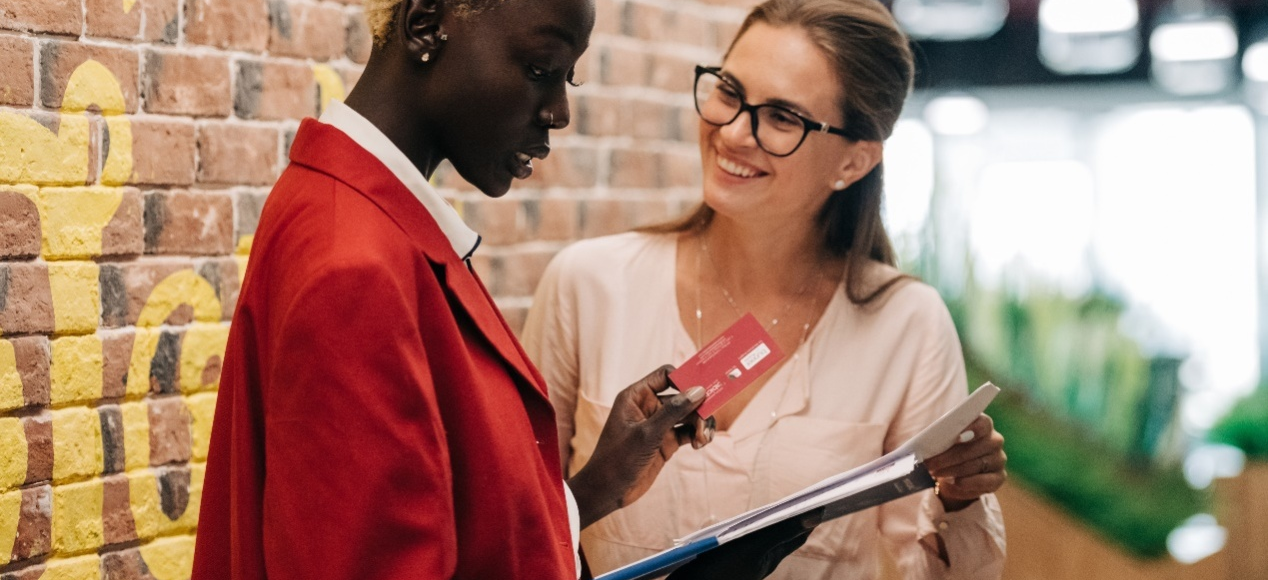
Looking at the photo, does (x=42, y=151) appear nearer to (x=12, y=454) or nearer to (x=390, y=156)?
(x=12, y=454)

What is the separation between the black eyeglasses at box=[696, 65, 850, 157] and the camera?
2023 mm

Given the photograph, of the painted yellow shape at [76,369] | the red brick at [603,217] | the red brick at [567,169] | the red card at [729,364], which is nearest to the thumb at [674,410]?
the red card at [729,364]

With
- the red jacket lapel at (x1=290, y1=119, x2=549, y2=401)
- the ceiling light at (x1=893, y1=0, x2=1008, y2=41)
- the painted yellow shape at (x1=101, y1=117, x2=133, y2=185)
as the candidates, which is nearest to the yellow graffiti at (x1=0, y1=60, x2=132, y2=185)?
the painted yellow shape at (x1=101, y1=117, x2=133, y2=185)

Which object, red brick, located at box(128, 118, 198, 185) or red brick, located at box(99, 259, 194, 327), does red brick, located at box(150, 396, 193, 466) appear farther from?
red brick, located at box(128, 118, 198, 185)

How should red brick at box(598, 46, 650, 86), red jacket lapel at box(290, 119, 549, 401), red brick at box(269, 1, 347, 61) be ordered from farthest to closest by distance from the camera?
red brick at box(598, 46, 650, 86) < red brick at box(269, 1, 347, 61) < red jacket lapel at box(290, 119, 549, 401)

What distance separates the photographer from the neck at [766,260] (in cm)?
222

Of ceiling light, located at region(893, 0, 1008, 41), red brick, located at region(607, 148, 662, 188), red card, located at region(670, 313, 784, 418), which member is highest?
→ ceiling light, located at region(893, 0, 1008, 41)

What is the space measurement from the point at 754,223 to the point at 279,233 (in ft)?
4.13

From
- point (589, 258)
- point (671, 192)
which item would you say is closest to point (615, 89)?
point (671, 192)

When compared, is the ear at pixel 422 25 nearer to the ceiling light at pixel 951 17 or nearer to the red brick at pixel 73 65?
the red brick at pixel 73 65

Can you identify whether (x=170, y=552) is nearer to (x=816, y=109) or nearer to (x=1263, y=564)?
(x=816, y=109)

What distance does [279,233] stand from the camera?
1.00m

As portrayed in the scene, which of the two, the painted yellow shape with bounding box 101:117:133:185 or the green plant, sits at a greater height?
the painted yellow shape with bounding box 101:117:133:185

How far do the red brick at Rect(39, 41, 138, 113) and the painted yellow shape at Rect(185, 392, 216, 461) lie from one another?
0.43 meters
